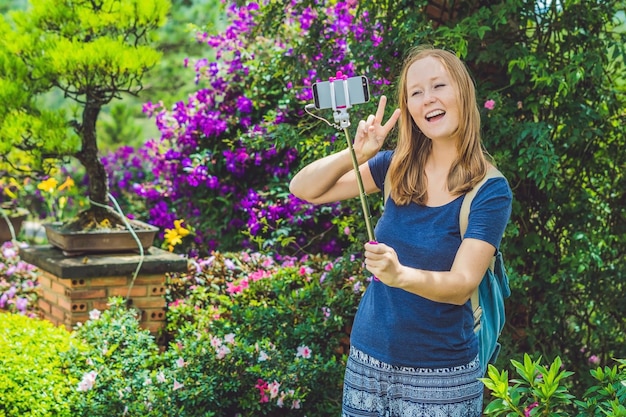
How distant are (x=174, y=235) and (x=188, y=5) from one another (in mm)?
7696

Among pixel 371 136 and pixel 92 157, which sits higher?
pixel 92 157

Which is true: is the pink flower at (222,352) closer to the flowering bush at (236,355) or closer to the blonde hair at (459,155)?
the flowering bush at (236,355)

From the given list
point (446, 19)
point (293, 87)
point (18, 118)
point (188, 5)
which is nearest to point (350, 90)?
point (446, 19)

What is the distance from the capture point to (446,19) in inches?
132

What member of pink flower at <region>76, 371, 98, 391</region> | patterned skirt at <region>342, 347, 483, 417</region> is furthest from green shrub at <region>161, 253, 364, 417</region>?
patterned skirt at <region>342, 347, 483, 417</region>

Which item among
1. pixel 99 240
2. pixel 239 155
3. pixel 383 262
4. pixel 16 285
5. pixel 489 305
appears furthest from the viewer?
pixel 239 155

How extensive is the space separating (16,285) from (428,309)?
3.39 meters

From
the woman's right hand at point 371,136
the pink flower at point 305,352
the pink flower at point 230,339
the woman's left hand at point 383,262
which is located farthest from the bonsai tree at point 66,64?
the woman's left hand at point 383,262

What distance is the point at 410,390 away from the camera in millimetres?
1811

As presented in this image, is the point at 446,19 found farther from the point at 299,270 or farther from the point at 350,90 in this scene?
the point at 350,90

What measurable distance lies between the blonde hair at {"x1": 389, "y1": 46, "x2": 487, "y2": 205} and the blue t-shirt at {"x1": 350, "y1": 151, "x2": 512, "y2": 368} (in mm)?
32

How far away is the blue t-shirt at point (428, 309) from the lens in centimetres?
180

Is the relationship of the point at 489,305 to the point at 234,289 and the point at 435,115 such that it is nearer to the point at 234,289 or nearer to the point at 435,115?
the point at 435,115

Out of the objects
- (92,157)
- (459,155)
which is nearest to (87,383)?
(92,157)
